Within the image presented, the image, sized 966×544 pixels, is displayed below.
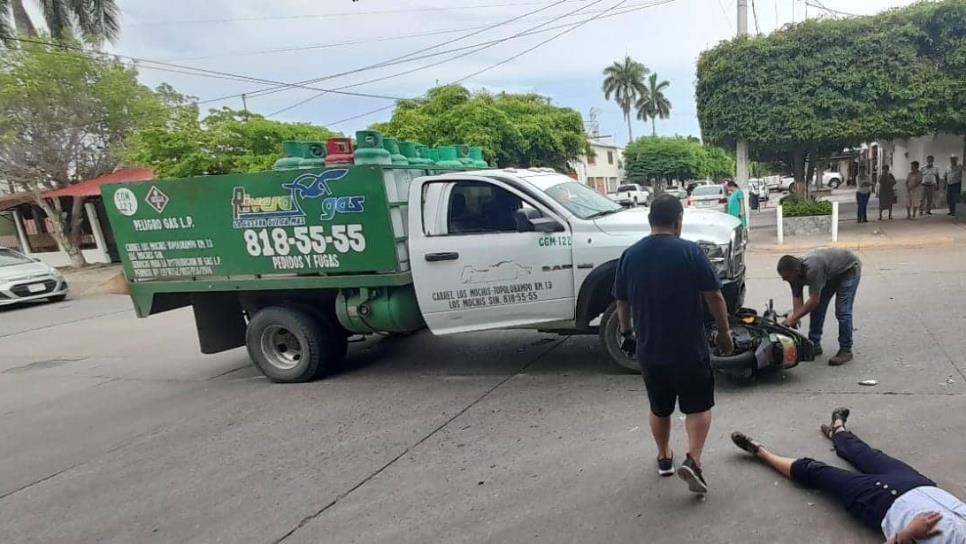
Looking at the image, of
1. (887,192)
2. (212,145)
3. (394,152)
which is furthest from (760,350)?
(212,145)

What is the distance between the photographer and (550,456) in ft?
12.8

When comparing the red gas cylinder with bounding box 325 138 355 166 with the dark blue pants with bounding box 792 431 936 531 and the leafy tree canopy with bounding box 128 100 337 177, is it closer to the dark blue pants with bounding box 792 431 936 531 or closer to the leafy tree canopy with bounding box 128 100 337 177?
the dark blue pants with bounding box 792 431 936 531

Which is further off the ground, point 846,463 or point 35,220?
point 35,220

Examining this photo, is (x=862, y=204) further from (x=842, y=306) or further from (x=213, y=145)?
(x=213, y=145)

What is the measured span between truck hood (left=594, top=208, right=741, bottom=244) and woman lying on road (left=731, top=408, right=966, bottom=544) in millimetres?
1760

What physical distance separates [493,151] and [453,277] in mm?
15820

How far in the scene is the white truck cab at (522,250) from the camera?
199 inches

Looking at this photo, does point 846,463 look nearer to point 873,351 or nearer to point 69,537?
point 873,351

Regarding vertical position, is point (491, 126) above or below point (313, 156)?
above

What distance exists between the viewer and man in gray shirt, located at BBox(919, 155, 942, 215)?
576 inches

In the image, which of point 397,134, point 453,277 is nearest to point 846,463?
point 453,277

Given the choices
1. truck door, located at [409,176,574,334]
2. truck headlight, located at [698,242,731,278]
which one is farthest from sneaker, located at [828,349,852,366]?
truck door, located at [409,176,574,334]

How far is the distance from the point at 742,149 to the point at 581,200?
444 inches

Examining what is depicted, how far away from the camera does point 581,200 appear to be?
221 inches
